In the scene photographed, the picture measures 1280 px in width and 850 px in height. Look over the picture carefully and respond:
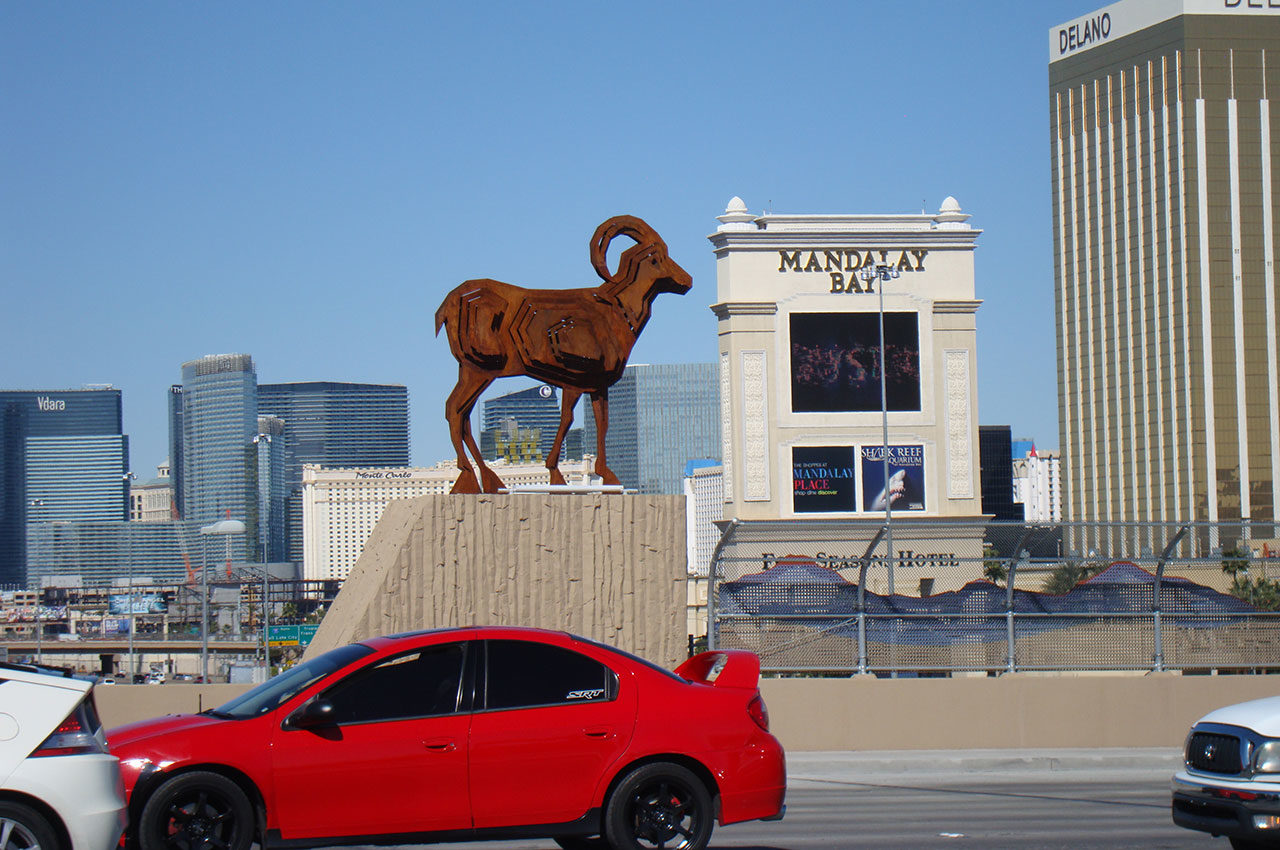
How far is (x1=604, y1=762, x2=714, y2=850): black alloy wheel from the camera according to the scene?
9.88m

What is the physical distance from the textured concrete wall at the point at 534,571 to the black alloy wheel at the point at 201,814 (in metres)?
8.70

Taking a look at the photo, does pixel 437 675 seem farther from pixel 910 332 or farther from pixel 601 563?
pixel 910 332

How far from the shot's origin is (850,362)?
231ft

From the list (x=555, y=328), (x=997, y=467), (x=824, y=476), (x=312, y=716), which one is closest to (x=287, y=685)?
(x=312, y=716)

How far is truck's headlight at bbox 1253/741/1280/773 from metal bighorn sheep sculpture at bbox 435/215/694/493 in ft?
34.1

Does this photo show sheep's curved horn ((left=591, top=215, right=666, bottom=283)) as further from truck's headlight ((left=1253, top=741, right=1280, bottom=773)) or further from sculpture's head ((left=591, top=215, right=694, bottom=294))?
truck's headlight ((left=1253, top=741, right=1280, bottom=773))

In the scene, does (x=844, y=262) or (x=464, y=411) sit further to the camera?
(x=844, y=262)

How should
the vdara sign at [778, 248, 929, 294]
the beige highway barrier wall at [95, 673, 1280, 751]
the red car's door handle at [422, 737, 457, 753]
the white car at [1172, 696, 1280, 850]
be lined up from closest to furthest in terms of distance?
the red car's door handle at [422, 737, 457, 753], the white car at [1172, 696, 1280, 850], the beige highway barrier wall at [95, 673, 1280, 751], the vdara sign at [778, 248, 929, 294]

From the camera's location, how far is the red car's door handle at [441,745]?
9625 millimetres

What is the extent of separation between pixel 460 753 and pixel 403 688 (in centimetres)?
54

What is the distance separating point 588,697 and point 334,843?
5.74 feet

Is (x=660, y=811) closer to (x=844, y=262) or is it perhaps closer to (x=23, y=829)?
(x=23, y=829)

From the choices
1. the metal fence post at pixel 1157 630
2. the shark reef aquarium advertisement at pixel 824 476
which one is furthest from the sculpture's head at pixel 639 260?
the shark reef aquarium advertisement at pixel 824 476

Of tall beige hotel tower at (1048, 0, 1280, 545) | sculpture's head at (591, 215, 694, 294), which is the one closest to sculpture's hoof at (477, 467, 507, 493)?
sculpture's head at (591, 215, 694, 294)
